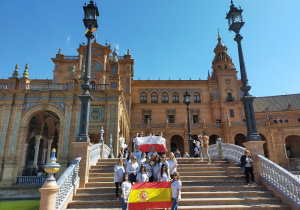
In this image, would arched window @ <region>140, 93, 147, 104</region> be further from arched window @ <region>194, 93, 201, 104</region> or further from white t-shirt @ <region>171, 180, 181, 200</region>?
white t-shirt @ <region>171, 180, 181, 200</region>

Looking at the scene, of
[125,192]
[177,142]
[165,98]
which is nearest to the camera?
[125,192]

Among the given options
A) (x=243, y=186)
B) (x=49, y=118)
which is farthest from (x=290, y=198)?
(x=49, y=118)

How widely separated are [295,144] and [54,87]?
40086 millimetres

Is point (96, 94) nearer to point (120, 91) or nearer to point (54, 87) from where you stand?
point (120, 91)

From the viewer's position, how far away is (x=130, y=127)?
116ft

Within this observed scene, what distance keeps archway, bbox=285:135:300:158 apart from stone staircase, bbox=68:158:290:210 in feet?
114

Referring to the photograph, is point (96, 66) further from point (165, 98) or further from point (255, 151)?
point (255, 151)

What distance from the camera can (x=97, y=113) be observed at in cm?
2041

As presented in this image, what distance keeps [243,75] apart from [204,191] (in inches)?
214

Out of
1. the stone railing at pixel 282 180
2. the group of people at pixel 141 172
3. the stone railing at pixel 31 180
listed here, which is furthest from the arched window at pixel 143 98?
the group of people at pixel 141 172

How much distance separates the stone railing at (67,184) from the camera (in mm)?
6523

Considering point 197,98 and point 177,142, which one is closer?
point 177,142

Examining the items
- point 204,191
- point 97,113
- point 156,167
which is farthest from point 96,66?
point 204,191

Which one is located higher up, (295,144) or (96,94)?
(96,94)
